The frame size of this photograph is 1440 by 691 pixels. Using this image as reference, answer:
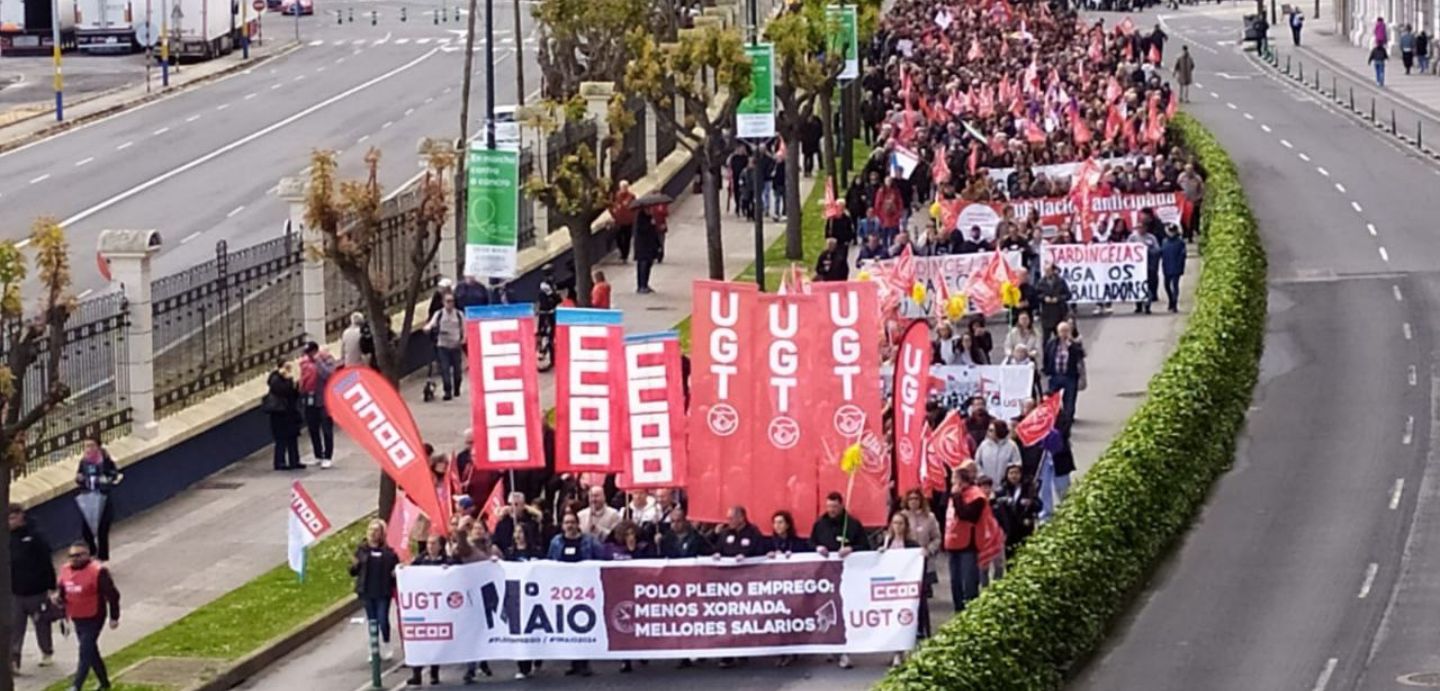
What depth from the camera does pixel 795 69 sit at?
51125mm

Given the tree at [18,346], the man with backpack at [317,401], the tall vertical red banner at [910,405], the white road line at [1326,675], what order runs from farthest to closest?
the man with backpack at [317,401] < the tall vertical red banner at [910,405] < the white road line at [1326,675] < the tree at [18,346]

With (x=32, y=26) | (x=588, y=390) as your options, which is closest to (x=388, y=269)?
(x=588, y=390)

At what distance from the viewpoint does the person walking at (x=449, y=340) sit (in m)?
37.5

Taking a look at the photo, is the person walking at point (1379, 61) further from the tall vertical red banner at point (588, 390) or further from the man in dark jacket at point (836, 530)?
the man in dark jacket at point (836, 530)

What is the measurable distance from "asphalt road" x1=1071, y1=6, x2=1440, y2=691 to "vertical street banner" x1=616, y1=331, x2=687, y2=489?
405cm

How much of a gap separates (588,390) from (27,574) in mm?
4923

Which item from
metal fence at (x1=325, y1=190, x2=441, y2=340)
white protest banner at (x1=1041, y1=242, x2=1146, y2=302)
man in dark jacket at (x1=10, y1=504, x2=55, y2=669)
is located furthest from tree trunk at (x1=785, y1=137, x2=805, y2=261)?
man in dark jacket at (x1=10, y1=504, x2=55, y2=669)

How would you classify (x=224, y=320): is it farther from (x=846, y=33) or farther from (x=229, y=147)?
(x=229, y=147)

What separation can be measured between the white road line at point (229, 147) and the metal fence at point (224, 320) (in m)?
16.1

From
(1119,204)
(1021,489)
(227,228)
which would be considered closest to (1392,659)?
(1021,489)

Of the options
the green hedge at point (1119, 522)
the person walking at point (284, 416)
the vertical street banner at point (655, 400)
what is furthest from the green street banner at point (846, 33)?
the vertical street banner at point (655, 400)

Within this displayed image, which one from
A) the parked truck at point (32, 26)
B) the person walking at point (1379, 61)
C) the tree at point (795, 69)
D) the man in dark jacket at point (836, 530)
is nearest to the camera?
the man in dark jacket at point (836, 530)

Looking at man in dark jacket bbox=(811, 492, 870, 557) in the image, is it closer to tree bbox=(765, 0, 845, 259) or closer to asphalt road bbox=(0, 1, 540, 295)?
asphalt road bbox=(0, 1, 540, 295)

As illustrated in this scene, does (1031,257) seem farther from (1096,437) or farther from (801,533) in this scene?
(801,533)
